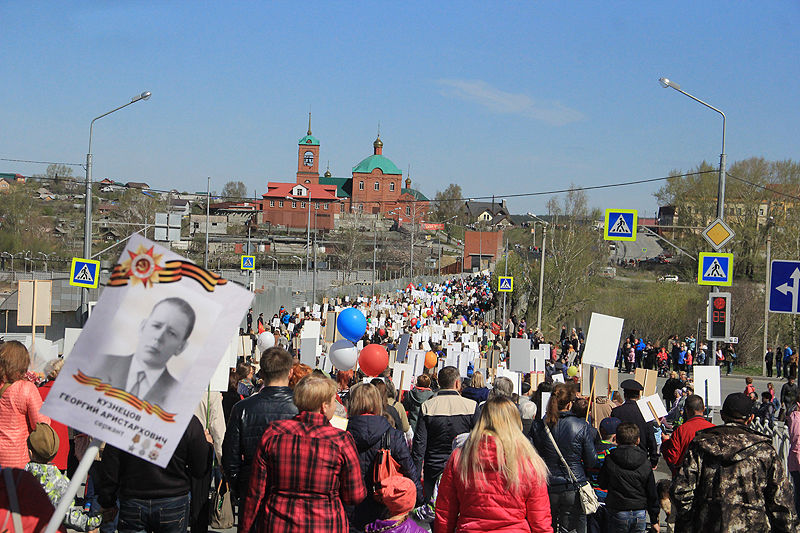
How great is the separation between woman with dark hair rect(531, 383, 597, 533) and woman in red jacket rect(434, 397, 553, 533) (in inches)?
94.2

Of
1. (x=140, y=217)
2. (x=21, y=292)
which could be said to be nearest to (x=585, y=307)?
(x=140, y=217)

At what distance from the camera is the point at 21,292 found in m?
14.0

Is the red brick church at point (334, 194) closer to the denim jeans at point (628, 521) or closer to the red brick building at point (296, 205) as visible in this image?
the red brick building at point (296, 205)

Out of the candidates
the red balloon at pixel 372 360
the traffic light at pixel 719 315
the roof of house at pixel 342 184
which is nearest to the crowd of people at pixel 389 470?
the red balloon at pixel 372 360

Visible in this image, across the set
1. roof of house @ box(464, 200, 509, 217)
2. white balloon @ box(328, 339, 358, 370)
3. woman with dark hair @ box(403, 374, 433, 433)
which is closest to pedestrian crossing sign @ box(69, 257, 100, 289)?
white balloon @ box(328, 339, 358, 370)

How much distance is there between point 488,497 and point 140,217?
78922 millimetres

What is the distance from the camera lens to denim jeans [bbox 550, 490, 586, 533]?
6.88 m

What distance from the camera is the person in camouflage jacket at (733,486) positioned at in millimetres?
5160

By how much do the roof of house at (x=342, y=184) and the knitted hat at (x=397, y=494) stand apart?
163 m

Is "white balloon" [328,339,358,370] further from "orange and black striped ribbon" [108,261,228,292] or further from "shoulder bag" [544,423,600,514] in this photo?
"orange and black striped ribbon" [108,261,228,292]

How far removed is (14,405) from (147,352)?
2800 mm

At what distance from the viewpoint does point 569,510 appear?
22.7ft

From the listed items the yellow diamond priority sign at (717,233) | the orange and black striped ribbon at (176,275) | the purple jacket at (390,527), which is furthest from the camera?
the yellow diamond priority sign at (717,233)

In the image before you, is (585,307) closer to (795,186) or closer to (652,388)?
(795,186)
